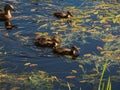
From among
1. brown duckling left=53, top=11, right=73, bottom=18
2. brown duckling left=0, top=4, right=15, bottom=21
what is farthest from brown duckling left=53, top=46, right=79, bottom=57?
brown duckling left=0, top=4, right=15, bottom=21

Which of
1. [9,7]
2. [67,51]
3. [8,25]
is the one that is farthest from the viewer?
[9,7]

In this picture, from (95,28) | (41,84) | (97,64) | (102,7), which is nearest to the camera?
(41,84)

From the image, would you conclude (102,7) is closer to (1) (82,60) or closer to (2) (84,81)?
(1) (82,60)

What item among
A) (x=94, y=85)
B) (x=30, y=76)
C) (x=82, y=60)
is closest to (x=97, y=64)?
(x=82, y=60)

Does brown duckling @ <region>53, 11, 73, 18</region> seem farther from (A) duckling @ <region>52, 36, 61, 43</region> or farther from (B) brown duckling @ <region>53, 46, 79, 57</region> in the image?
(B) brown duckling @ <region>53, 46, 79, 57</region>

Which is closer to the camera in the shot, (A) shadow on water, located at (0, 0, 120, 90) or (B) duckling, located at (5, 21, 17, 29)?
(A) shadow on water, located at (0, 0, 120, 90)

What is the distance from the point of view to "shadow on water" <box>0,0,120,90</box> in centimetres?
923

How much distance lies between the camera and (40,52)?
10484 millimetres

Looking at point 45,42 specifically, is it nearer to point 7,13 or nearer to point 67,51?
point 67,51

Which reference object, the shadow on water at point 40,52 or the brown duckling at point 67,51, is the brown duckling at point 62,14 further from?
the brown duckling at point 67,51

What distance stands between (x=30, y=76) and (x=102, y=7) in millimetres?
5479

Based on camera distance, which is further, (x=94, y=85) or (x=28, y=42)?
(x=28, y=42)

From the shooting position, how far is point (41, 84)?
865 cm

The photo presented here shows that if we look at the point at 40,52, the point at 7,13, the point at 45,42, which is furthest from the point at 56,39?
the point at 7,13
